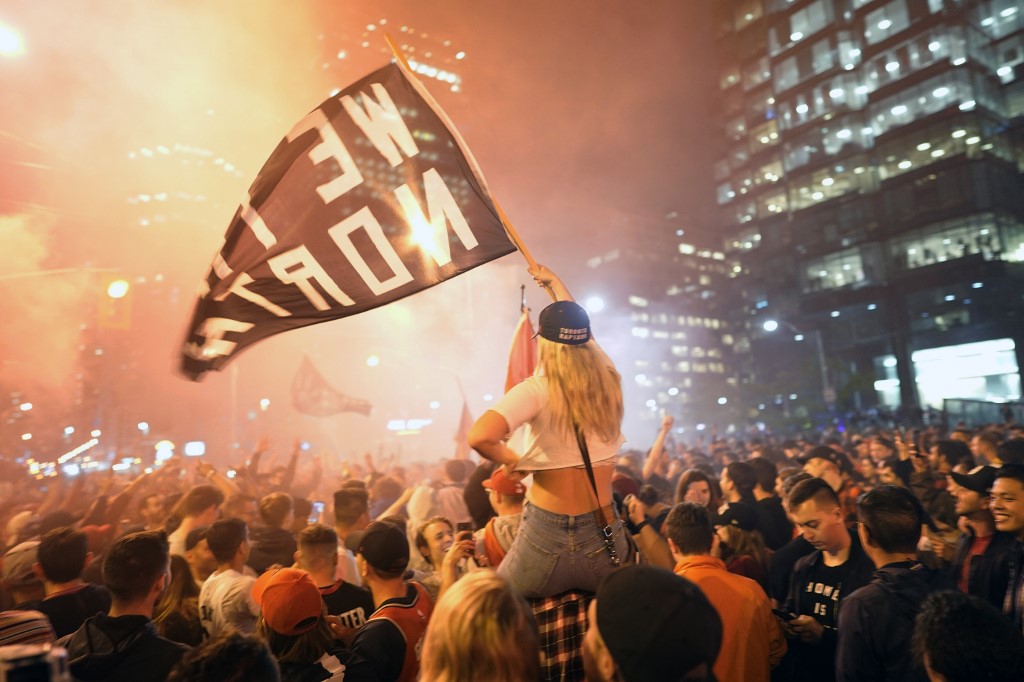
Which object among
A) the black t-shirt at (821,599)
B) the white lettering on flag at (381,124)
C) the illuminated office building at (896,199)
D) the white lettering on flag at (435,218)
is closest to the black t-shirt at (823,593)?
the black t-shirt at (821,599)

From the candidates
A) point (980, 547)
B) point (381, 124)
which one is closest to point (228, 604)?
point (381, 124)

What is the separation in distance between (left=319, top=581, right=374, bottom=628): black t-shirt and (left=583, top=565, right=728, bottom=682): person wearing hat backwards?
2764mm

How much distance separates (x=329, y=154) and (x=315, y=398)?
46.4 ft

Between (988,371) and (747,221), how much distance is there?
140 ft

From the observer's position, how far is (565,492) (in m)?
3.03

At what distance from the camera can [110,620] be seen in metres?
3.14

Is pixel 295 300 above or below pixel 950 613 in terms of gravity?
above

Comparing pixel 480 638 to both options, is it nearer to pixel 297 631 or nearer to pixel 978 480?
pixel 297 631

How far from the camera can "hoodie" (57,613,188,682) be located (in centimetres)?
294

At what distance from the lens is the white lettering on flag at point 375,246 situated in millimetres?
4902

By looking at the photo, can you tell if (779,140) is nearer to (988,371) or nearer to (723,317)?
(988,371)

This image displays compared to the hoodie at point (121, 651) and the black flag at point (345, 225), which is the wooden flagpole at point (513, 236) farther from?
the hoodie at point (121, 651)

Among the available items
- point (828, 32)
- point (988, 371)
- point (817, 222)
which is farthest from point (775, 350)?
point (828, 32)

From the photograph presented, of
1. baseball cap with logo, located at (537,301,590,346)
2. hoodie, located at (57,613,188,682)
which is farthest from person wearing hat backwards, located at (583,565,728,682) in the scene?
hoodie, located at (57,613,188,682)
